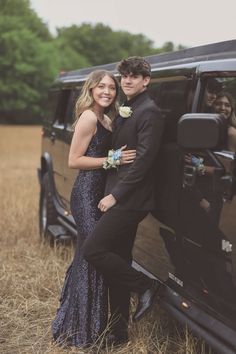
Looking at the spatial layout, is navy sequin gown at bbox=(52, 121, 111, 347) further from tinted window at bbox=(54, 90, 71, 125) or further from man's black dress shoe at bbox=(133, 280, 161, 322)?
tinted window at bbox=(54, 90, 71, 125)

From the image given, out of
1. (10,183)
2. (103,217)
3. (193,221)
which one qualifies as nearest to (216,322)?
(193,221)

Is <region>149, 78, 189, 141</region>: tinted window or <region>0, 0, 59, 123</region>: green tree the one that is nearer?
<region>149, 78, 189, 141</region>: tinted window

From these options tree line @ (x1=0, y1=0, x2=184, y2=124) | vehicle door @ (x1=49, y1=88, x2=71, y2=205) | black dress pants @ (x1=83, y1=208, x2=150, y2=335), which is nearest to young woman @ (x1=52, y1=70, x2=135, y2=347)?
black dress pants @ (x1=83, y1=208, x2=150, y2=335)

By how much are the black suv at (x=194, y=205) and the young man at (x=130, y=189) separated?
0.49 feet

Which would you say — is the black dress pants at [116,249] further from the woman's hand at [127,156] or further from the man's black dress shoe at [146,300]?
the woman's hand at [127,156]

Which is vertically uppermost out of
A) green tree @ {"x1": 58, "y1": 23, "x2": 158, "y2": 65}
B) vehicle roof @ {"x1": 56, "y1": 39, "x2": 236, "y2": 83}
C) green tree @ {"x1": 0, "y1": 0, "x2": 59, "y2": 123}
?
green tree @ {"x1": 58, "y1": 23, "x2": 158, "y2": 65}

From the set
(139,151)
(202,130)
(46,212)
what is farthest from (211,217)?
(46,212)

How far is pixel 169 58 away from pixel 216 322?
76.8 inches

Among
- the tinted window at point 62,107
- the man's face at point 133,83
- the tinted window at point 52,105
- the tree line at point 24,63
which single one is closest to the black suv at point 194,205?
the man's face at point 133,83

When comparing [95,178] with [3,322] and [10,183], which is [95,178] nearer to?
[3,322]

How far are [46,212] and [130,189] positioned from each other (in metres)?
4.14

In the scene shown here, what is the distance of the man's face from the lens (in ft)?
12.5

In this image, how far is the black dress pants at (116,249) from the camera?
3840mm

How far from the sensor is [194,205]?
351 cm
